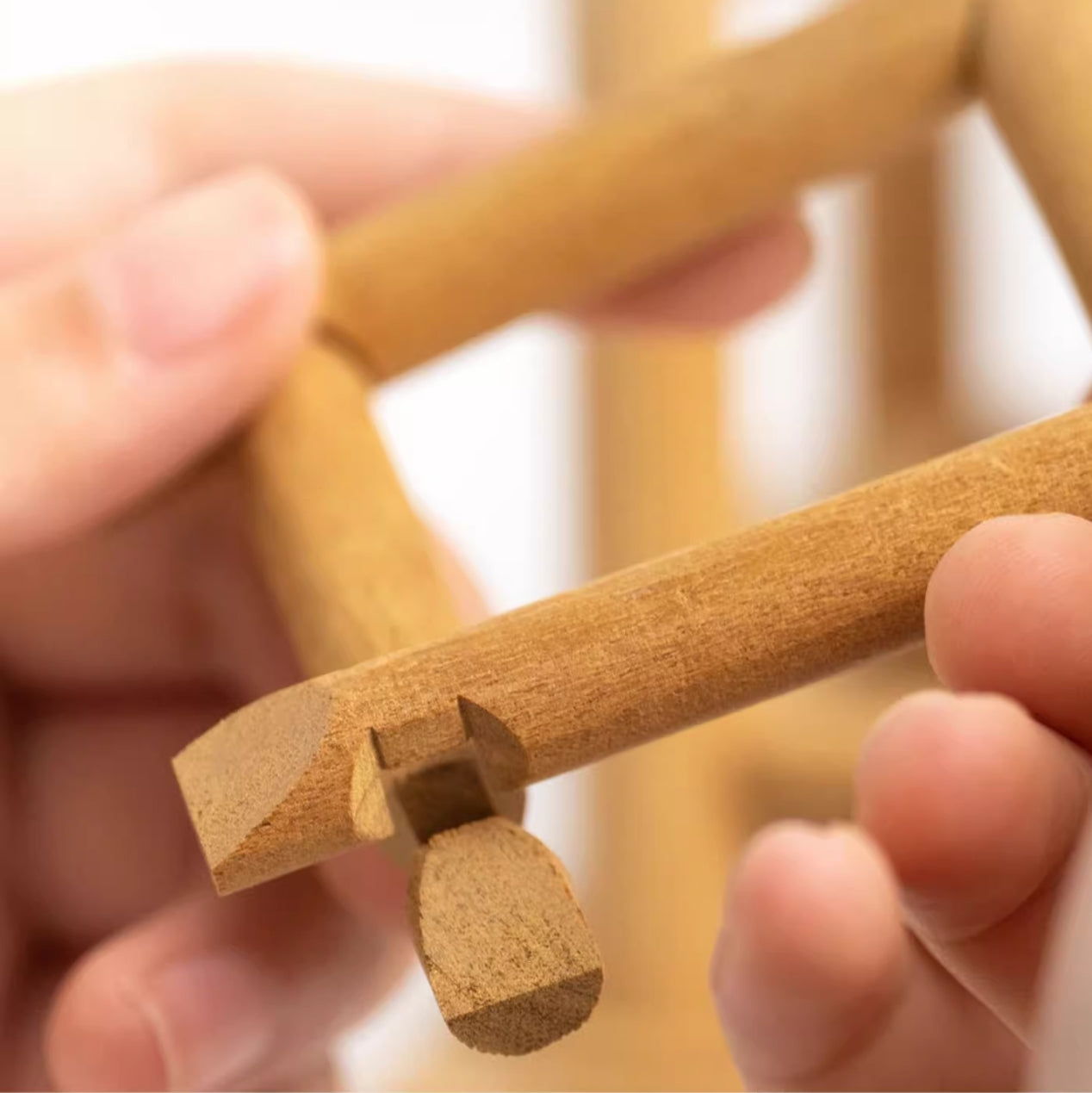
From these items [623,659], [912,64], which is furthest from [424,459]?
[623,659]

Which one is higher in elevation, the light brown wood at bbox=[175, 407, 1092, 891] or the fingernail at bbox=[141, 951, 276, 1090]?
the fingernail at bbox=[141, 951, 276, 1090]

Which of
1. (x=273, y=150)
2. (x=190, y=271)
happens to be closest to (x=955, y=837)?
(x=190, y=271)

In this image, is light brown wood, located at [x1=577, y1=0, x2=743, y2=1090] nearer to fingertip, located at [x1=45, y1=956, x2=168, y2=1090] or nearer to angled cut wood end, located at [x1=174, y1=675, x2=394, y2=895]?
fingertip, located at [x1=45, y1=956, x2=168, y2=1090]

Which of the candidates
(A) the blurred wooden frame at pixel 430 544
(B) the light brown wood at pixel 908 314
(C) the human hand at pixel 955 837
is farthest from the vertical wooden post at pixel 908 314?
(C) the human hand at pixel 955 837

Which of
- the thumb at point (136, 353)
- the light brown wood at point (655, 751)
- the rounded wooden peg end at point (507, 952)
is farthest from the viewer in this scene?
→ the light brown wood at point (655, 751)

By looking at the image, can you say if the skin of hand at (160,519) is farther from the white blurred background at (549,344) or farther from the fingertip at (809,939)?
the white blurred background at (549,344)

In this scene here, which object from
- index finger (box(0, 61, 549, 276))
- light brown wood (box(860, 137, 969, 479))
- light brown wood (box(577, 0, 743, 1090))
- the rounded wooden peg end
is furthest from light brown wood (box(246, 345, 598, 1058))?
light brown wood (box(860, 137, 969, 479))

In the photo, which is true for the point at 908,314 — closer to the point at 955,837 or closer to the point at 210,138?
the point at 210,138
